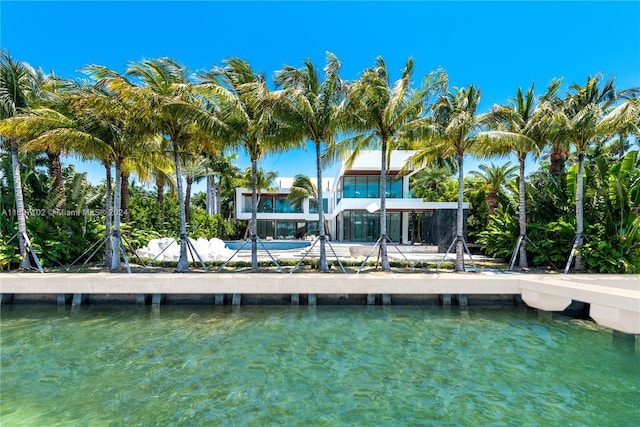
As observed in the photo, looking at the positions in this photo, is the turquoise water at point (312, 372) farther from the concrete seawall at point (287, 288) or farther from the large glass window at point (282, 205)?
the large glass window at point (282, 205)

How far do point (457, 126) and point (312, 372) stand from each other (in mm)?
10606

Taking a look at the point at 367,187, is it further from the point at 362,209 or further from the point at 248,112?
the point at 248,112

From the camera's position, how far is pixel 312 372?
22.9 ft

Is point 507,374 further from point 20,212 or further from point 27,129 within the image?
point 20,212

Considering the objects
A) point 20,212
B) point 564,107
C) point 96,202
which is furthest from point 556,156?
point 96,202

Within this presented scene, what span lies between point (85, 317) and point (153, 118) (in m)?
7.55

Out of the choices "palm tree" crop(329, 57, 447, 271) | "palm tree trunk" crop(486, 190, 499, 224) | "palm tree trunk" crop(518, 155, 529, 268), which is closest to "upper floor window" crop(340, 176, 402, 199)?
"palm tree trunk" crop(486, 190, 499, 224)

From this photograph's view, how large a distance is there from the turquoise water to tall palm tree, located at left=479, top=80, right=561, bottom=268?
6.70 metres

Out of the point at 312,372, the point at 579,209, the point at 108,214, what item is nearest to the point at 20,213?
the point at 108,214

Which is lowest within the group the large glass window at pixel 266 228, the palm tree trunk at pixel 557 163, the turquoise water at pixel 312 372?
the turquoise water at pixel 312 372

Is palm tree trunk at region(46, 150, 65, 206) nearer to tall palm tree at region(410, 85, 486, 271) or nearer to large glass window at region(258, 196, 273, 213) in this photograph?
tall palm tree at region(410, 85, 486, 271)

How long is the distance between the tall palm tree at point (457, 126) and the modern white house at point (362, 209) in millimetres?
4636

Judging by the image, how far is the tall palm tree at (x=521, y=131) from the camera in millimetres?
13484

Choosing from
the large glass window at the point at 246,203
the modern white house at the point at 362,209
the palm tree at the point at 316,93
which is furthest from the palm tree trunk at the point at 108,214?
the large glass window at the point at 246,203
